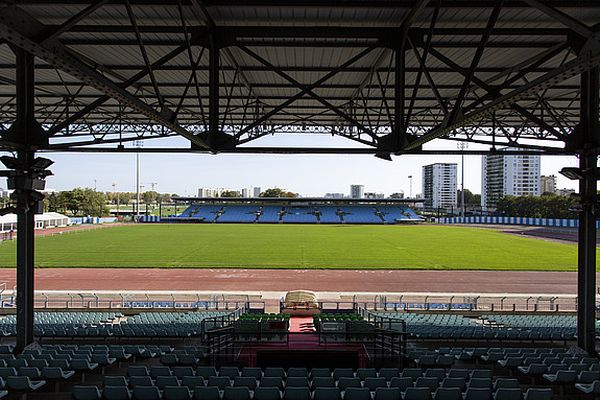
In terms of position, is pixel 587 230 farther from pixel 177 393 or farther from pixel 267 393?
pixel 177 393

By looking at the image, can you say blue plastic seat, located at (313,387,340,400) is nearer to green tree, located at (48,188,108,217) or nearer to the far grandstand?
the far grandstand

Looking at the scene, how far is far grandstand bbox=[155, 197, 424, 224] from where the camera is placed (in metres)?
95.5

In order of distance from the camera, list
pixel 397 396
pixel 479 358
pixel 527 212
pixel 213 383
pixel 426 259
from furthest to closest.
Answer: pixel 527 212 → pixel 426 259 → pixel 479 358 → pixel 213 383 → pixel 397 396

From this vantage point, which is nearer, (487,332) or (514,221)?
(487,332)

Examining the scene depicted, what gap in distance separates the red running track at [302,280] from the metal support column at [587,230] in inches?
632

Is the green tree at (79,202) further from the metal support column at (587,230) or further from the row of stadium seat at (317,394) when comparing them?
the metal support column at (587,230)

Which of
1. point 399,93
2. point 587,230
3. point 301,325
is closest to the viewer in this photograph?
point 399,93

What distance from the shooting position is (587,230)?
10891 millimetres

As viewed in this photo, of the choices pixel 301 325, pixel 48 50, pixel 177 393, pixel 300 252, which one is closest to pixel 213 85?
pixel 48 50

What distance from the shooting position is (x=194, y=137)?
32.0 ft

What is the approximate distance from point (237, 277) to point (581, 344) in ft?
75.6

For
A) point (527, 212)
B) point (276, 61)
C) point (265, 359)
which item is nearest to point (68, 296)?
point (265, 359)

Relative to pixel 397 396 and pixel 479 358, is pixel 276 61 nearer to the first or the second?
pixel 397 396

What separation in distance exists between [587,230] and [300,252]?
3428 centimetres
